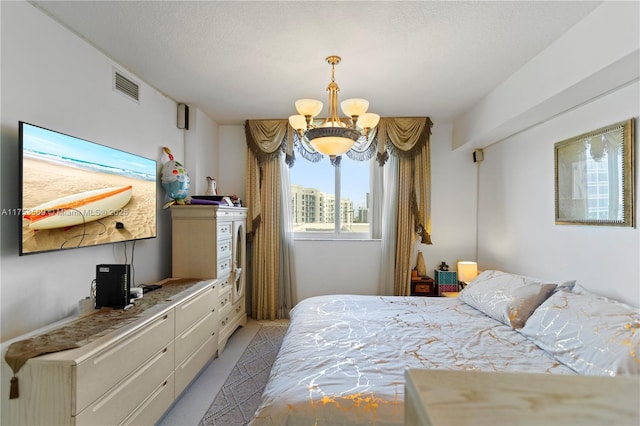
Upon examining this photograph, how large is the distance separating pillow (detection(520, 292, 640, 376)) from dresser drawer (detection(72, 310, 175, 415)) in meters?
2.32

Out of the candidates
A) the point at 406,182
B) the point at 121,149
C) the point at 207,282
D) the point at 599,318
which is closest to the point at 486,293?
the point at 599,318

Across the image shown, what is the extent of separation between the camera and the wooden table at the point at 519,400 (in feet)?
1.31

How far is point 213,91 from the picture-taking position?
312 centimetres

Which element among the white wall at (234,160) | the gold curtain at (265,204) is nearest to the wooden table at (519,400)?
the gold curtain at (265,204)

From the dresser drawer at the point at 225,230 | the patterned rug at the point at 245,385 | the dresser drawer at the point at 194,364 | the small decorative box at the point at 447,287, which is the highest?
the dresser drawer at the point at 225,230

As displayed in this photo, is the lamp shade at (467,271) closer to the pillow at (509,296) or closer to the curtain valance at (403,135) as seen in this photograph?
the pillow at (509,296)

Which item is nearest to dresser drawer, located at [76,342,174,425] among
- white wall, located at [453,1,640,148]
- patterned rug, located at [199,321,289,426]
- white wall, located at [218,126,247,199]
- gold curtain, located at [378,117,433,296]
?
patterned rug, located at [199,321,289,426]

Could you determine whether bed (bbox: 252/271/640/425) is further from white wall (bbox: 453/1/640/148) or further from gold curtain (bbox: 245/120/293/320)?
gold curtain (bbox: 245/120/293/320)

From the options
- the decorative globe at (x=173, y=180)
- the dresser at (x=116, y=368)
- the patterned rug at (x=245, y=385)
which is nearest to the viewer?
the dresser at (x=116, y=368)

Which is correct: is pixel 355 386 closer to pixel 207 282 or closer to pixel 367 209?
pixel 207 282

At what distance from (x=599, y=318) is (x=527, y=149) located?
1.88 metres

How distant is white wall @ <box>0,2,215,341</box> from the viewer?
1.68m

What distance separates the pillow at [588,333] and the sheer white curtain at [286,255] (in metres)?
2.67

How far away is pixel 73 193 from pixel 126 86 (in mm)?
1145
